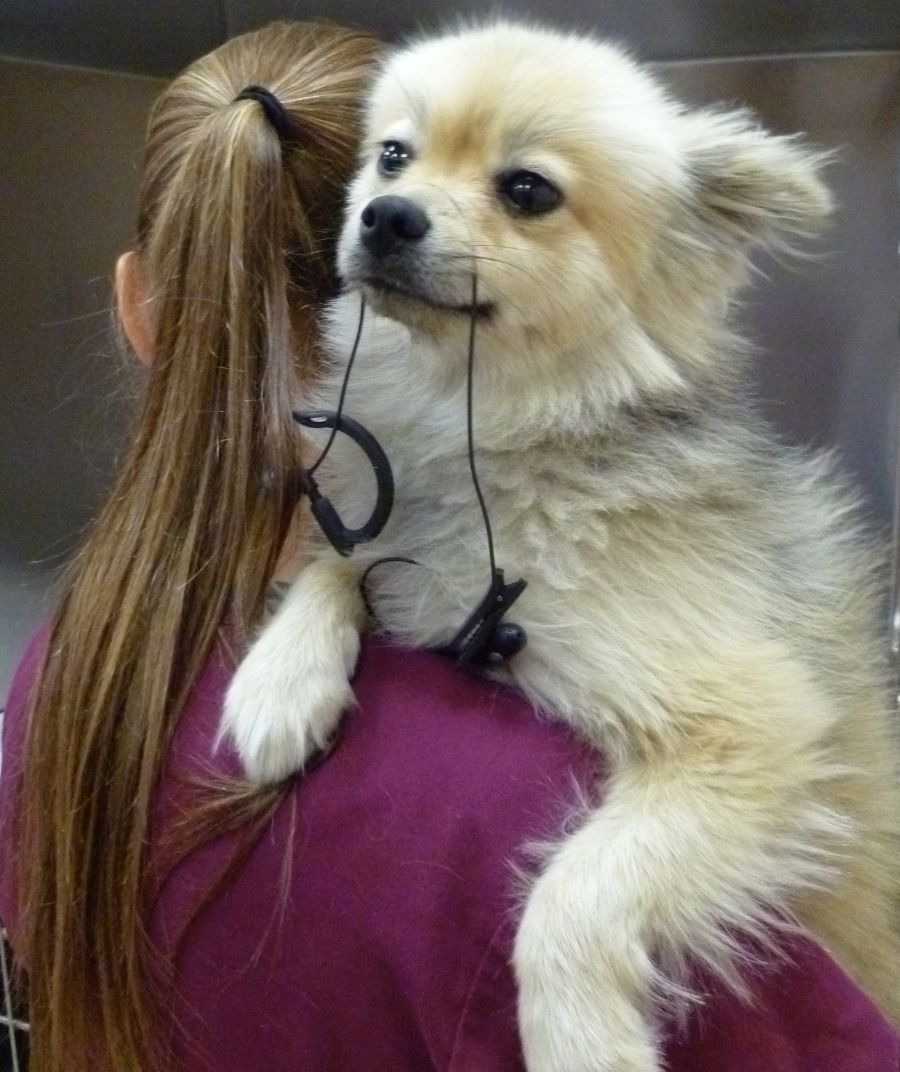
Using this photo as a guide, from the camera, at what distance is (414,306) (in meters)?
1.10

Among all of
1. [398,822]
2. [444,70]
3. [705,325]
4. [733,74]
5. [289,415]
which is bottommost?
[398,822]

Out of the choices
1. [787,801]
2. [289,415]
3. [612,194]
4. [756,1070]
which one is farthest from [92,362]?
[756,1070]

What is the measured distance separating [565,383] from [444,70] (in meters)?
0.39

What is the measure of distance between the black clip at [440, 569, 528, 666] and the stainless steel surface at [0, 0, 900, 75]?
43.9 inches

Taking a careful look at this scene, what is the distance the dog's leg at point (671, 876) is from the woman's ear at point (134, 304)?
0.79 meters

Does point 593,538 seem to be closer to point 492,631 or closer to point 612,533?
point 612,533

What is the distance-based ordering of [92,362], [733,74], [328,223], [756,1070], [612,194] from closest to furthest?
[756,1070]
[612,194]
[328,223]
[733,74]
[92,362]

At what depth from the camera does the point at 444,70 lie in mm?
1178

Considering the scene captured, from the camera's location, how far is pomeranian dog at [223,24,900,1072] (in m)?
0.97

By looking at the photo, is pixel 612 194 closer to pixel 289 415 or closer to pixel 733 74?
pixel 289 415

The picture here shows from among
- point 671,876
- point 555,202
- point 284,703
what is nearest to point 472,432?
point 555,202

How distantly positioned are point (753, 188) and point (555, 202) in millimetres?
251

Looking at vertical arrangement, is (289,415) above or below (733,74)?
below

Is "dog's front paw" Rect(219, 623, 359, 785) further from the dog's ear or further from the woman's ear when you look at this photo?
the dog's ear
